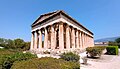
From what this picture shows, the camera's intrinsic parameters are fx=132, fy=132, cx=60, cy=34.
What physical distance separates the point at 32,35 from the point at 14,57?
27.2 meters

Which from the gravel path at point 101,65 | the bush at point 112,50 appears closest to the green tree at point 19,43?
the bush at point 112,50

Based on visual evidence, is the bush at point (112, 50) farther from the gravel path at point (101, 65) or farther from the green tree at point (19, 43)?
the green tree at point (19, 43)

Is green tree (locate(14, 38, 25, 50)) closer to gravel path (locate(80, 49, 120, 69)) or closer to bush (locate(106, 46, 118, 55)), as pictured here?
Answer: bush (locate(106, 46, 118, 55))

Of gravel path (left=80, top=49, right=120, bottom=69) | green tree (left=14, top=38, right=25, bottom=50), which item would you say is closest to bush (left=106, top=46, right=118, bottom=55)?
gravel path (left=80, top=49, right=120, bottom=69)

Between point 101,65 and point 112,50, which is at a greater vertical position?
point 112,50

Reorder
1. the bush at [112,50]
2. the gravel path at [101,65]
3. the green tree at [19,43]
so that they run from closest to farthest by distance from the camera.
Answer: the gravel path at [101,65]
the bush at [112,50]
the green tree at [19,43]

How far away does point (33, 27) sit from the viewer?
35.4 meters

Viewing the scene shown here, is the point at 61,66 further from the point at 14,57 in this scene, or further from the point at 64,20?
the point at 64,20

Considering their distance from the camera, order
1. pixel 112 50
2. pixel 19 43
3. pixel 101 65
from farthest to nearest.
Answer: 1. pixel 19 43
2. pixel 112 50
3. pixel 101 65

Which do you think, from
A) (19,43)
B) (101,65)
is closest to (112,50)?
(101,65)

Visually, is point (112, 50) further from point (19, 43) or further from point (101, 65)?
point (19, 43)

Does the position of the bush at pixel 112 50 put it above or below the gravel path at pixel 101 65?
above

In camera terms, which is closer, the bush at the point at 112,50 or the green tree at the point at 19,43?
the bush at the point at 112,50

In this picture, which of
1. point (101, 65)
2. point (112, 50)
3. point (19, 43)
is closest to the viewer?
point (101, 65)
